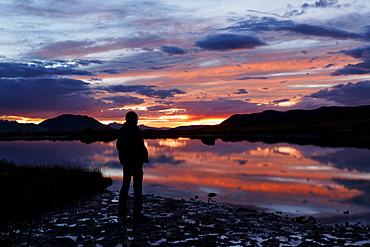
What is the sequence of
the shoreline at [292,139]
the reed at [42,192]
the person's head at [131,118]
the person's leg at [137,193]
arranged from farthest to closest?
the shoreline at [292,139]
the reed at [42,192]
the person's head at [131,118]
the person's leg at [137,193]

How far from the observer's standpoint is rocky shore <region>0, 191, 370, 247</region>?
922 centimetres

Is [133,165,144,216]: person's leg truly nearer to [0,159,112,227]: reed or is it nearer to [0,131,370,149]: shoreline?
[0,159,112,227]: reed

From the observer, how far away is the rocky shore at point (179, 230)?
30.2 feet

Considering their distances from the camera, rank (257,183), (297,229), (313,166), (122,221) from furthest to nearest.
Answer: (313,166)
(257,183)
(122,221)
(297,229)

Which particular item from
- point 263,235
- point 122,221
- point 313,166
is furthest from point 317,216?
point 313,166

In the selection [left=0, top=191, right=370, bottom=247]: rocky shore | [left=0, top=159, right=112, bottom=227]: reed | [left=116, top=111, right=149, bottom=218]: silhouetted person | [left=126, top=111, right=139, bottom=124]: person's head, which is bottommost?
[left=0, top=191, right=370, bottom=247]: rocky shore

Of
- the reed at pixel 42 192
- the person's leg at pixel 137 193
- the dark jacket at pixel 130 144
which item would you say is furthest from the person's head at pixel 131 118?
the reed at pixel 42 192

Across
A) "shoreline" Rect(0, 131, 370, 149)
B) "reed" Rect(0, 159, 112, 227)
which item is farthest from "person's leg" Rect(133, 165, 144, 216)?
"shoreline" Rect(0, 131, 370, 149)

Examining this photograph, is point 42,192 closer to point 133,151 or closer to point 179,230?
point 133,151

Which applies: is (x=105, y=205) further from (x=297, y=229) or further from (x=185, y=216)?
(x=297, y=229)

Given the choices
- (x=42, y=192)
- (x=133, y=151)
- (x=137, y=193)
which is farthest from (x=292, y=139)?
(x=133, y=151)

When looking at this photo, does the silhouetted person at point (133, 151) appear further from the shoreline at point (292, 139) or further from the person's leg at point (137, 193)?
the shoreline at point (292, 139)

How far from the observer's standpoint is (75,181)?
17.9 meters

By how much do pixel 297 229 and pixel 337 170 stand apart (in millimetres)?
21990
